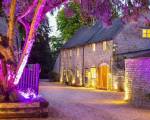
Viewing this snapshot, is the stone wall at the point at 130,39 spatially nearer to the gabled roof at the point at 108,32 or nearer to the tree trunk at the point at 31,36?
the gabled roof at the point at 108,32

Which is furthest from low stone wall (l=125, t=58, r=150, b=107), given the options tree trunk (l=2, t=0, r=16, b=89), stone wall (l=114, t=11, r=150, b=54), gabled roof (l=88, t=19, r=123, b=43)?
gabled roof (l=88, t=19, r=123, b=43)

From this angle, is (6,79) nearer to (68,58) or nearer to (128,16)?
(128,16)

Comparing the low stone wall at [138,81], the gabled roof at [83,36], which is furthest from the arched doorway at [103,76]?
the low stone wall at [138,81]

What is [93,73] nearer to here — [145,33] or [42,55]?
[145,33]

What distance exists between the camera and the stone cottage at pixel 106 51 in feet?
134

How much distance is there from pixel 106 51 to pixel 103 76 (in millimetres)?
2526

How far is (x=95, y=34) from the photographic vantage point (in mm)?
48219

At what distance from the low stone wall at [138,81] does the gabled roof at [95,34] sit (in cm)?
1726

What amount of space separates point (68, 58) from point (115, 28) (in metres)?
14.3

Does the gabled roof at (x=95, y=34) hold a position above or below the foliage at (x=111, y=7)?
above

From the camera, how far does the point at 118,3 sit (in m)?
17.8

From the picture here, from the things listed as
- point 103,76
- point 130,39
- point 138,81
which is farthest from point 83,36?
point 138,81

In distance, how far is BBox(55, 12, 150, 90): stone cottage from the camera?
40.8 m

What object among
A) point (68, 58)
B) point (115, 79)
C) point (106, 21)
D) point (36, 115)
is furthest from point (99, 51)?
point (36, 115)
